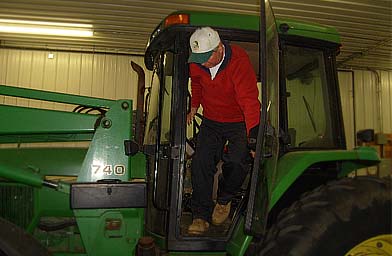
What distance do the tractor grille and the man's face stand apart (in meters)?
1.67

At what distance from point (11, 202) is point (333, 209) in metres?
2.37

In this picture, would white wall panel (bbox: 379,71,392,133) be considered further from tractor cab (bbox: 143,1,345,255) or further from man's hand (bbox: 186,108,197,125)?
man's hand (bbox: 186,108,197,125)

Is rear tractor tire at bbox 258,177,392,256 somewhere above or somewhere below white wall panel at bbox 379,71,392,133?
below

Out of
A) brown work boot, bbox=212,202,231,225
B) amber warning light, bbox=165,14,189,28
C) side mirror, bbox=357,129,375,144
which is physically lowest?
brown work boot, bbox=212,202,231,225

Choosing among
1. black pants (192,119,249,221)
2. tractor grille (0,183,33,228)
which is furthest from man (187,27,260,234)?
tractor grille (0,183,33,228)

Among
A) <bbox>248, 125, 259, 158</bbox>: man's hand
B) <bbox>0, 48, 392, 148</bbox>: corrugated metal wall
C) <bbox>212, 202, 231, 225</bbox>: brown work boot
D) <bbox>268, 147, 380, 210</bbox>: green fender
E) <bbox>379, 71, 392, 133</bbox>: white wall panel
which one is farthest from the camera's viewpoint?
<bbox>379, 71, 392, 133</bbox>: white wall panel

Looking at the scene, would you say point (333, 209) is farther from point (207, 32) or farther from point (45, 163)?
point (45, 163)

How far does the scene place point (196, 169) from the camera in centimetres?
276

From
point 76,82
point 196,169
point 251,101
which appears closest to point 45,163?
point 196,169

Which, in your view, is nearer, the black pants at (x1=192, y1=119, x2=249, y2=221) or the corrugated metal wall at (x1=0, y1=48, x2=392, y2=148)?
the black pants at (x1=192, y1=119, x2=249, y2=221)

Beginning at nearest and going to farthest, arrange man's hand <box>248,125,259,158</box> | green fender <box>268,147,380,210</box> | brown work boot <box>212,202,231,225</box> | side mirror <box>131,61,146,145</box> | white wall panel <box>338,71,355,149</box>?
1. green fender <box>268,147,380,210</box>
2. man's hand <box>248,125,259,158</box>
3. brown work boot <box>212,202,231,225</box>
4. side mirror <box>131,61,146,145</box>
5. white wall panel <box>338,71,355,149</box>

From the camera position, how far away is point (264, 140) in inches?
88.4

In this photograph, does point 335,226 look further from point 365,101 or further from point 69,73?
point 365,101

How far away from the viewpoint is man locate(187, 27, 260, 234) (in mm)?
2580
